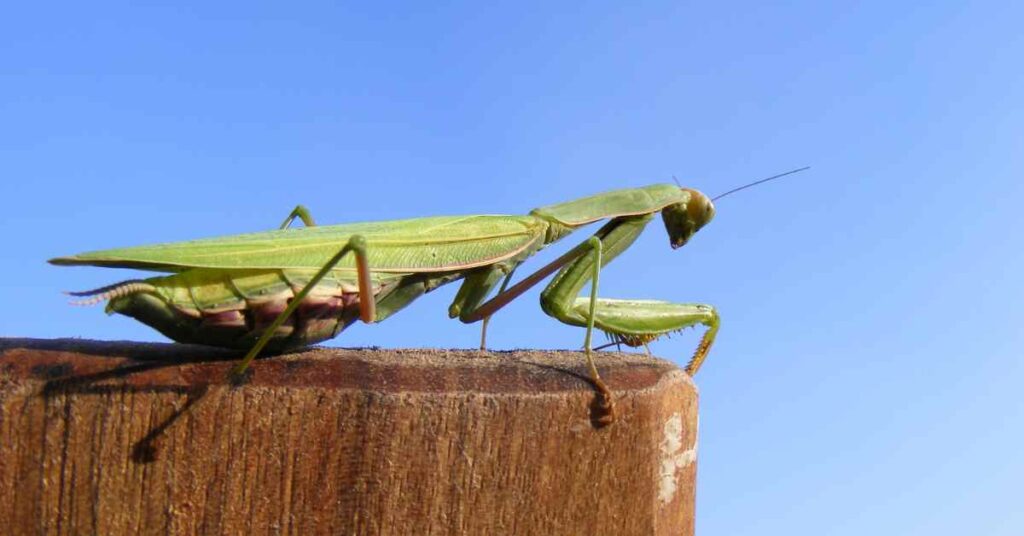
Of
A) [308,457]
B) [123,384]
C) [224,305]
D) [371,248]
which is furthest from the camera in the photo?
[371,248]

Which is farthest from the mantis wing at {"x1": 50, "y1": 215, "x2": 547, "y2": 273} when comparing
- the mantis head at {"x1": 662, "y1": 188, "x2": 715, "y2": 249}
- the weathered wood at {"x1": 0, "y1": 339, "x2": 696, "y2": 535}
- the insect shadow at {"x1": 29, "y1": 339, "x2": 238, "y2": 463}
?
the mantis head at {"x1": 662, "y1": 188, "x2": 715, "y2": 249}

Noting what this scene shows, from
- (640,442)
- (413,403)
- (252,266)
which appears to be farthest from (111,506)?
(640,442)

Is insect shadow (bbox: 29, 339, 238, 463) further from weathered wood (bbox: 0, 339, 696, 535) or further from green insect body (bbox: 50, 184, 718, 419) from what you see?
green insect body (bbox: 50, 184, 718, 419)

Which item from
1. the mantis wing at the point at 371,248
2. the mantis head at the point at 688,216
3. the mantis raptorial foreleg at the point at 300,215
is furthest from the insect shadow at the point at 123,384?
the mantis head at the point at 688,216

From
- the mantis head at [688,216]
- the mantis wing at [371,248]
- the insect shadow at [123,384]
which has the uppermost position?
the mantis head at [688,216]

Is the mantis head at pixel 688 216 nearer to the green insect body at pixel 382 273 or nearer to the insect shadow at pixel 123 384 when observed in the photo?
the green insect body at pixel 382 273

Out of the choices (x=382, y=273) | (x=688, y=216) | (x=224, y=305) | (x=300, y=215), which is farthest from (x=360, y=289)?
(x=688, y=216)

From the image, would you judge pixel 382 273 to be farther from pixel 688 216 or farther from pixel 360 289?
pixel 688 216

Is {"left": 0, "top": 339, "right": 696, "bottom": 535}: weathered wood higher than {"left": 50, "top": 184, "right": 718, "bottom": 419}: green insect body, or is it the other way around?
{"left": 50, "top": 184, "right": 718, "bottom": 419}: green insect body

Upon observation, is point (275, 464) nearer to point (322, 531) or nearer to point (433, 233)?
point (322, 531)
